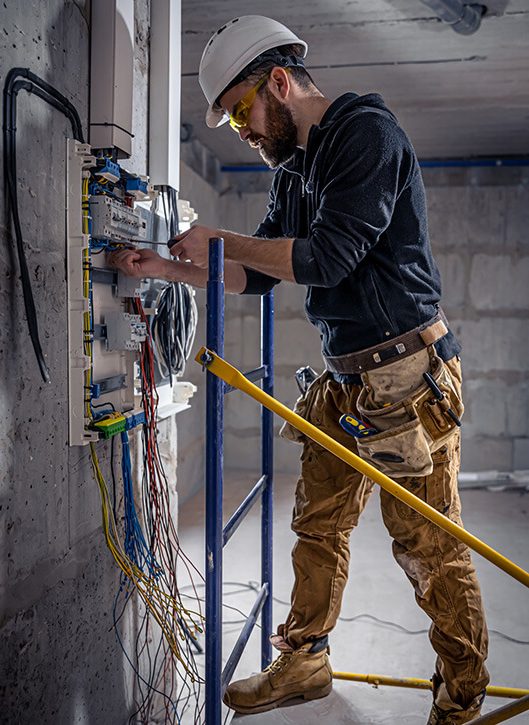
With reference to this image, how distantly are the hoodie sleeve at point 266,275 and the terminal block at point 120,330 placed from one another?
0.35 meters

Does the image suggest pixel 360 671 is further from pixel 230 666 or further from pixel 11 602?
pixel 11 602

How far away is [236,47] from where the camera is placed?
1449mm

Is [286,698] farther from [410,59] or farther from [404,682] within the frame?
[410,59]

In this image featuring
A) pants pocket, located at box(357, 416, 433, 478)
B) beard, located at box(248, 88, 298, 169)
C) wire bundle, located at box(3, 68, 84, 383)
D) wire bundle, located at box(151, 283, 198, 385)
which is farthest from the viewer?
wire bundle, located at box(151, 283, 198, 385)

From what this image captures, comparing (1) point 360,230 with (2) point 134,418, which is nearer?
(1) point 360,230

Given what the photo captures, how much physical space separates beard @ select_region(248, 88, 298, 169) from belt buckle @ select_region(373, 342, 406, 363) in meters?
0.54

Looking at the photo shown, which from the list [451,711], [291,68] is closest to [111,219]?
[291,68]

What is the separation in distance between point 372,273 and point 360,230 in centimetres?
17

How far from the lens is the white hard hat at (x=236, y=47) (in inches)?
57.2

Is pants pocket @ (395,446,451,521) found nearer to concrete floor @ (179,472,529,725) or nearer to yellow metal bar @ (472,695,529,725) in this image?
yellow metal bar @ (472,695,529,725)

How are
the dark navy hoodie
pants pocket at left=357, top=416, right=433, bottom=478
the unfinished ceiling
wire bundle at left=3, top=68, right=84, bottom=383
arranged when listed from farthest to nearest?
the unfinished ceiling < pants pocket at left=357, top=416, right=433, bottom=478 < the dark navy hoodie < wire bundle at left=3, top=68, right=84, bottom=383

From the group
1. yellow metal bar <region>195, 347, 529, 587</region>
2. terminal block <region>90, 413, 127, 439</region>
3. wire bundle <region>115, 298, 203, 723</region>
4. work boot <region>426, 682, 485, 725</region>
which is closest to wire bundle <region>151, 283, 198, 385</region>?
wire bundle <region>115, 298, 203, 723</region>

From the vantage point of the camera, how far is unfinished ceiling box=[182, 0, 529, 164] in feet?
8.39

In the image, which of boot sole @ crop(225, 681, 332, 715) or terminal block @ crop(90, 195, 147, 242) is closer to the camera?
terminal block @ crop(90, 195, 147, 242)
